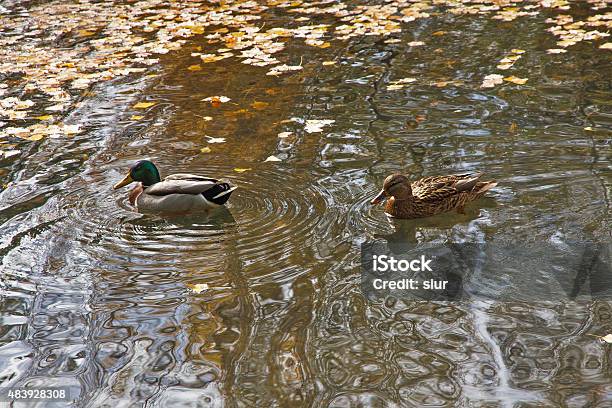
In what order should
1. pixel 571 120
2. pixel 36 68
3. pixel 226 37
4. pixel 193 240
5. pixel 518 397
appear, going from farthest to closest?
pixel 226 37 < pixel 36 68 < pixel 571 120 < pixel 193 240 < pixel 518 397

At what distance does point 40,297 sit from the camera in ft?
16.3

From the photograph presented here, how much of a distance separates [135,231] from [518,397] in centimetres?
299

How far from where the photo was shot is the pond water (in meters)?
4.11

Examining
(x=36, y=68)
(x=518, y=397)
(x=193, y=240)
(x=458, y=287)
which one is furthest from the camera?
(x=36, y=68)

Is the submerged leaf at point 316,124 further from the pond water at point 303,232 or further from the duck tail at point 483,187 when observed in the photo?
the duck tail at point 483,187

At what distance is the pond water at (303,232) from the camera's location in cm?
411

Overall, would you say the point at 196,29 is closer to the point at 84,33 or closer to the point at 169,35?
the point at 169,35

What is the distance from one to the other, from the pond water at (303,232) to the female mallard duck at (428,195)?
106 mm

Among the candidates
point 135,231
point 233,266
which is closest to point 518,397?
point 233,266

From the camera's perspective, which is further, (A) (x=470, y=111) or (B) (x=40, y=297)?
(A) (x=470, y=111)

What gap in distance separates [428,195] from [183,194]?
172 centimetres

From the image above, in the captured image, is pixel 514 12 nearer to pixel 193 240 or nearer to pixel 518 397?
pixel 193 240

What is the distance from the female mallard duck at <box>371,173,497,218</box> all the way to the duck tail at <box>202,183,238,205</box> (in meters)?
1.02

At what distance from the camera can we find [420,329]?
4465mm
